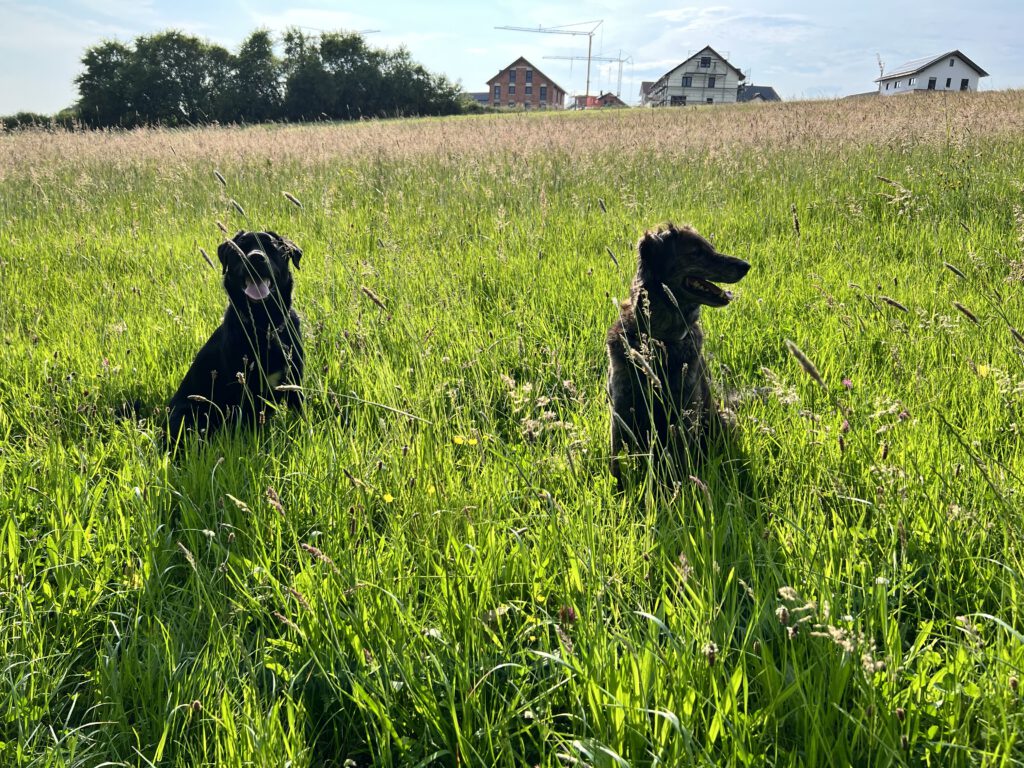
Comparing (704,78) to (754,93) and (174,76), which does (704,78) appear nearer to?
(754,93)

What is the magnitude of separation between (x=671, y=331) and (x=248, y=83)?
54085 millimetres

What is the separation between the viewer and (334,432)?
2.96 m

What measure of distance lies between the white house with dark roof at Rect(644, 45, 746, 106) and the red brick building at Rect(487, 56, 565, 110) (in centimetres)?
2535

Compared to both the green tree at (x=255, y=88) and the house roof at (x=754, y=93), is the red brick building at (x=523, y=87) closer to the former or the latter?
the house roof at (x=754, y=93)

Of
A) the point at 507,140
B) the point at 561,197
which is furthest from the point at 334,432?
the point at 507,140

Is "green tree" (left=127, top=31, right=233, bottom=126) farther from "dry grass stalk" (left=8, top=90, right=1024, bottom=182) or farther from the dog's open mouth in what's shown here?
the dog's open mouth

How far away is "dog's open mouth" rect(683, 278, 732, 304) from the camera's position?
3.12m

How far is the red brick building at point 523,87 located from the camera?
103000mm

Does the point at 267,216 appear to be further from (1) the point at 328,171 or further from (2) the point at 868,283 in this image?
(2) the point at 868,283

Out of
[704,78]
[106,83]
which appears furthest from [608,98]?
[106,83]

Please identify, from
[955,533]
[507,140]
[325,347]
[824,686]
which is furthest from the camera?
[507,140]

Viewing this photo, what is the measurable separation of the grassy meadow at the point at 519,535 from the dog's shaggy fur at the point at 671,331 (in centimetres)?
19

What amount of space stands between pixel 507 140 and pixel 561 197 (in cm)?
505

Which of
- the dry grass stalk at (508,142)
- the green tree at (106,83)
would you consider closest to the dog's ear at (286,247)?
the dry grass stalk at (508,142)
